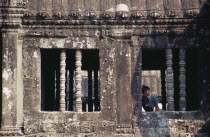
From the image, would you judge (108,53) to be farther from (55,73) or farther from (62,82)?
(55,73)

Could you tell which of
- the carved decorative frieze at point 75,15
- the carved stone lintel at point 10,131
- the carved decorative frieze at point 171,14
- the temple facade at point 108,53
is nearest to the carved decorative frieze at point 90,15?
the temple facade at point 108,53

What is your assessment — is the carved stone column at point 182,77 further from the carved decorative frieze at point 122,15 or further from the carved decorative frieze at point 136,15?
the carved decorative frieze at point 122,15

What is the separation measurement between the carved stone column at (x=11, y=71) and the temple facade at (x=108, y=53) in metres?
0.02

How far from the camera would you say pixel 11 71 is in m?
12.3

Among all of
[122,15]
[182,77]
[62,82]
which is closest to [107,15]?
[122,15]

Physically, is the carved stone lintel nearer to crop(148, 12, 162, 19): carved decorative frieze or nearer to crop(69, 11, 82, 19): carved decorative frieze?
crop(69, 11, 82, 19): carved decorative frieze

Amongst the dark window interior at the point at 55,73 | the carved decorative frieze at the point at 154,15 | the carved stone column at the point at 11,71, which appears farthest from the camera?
the dark window interior at the point at 55,73

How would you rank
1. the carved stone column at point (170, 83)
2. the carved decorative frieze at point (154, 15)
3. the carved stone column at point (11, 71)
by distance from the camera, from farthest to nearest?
the carved stone column at point (170, 83)
the carved decorative frieze at point (154, 15)
the carved stone column at point (11, 71)

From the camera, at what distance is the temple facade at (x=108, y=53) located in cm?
1241

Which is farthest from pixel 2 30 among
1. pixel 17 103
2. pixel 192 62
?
pixel 192 62

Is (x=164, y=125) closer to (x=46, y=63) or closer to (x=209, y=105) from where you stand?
(x=209, y=105)

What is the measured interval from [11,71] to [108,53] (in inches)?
91.2

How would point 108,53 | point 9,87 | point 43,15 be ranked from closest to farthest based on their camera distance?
point 9,87
point 43,15
point 108,53

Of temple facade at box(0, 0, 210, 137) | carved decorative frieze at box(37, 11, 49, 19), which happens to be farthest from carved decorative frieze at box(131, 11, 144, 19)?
carved decorative frieze at box(37, 11, 49, 19)
